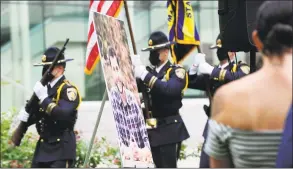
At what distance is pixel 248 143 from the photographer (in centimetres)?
264

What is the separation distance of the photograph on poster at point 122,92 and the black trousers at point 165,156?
1.43 m

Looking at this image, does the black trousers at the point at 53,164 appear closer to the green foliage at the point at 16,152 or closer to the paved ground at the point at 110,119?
the green foliage at the point at 16,152

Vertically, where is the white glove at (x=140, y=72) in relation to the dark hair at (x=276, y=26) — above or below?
below

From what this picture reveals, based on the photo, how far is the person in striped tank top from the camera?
260cm

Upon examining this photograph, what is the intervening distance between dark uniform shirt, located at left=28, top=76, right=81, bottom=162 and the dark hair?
4.79m

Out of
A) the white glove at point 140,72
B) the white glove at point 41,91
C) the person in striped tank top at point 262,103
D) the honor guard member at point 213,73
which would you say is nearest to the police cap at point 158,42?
the honor guard member at point 213,73

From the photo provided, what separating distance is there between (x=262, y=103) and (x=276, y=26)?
270 millimetres

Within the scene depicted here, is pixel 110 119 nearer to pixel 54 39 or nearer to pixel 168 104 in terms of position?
pixel 54 39

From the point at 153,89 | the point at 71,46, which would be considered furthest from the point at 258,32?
the point at 71,46

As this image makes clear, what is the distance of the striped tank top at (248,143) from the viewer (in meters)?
2.62

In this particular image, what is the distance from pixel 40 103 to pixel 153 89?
1.07 metres

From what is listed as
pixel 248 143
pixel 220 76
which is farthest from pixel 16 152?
pixel 248 143

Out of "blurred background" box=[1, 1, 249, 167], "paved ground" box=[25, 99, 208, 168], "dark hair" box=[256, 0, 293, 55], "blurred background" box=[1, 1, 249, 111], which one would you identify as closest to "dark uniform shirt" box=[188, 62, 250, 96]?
"paved ground" box=[25, 99, 208, 168]

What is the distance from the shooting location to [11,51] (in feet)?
47.0
